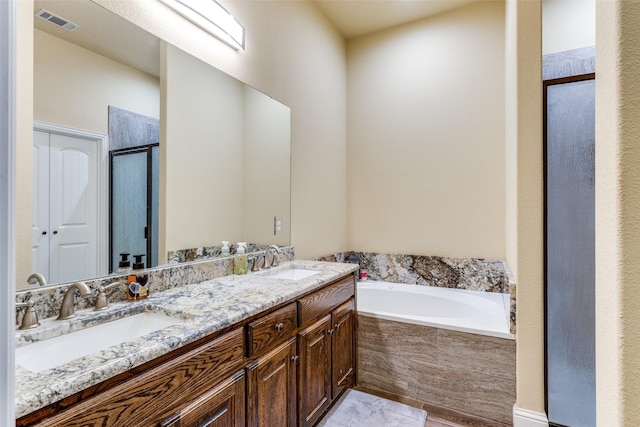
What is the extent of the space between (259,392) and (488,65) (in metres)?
3.05

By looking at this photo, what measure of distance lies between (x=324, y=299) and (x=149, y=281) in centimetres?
90

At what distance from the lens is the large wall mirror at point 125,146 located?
114 centimetres

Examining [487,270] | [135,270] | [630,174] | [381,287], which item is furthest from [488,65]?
[135,270]

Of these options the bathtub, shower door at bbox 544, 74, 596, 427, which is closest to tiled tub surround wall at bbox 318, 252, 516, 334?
the bathtub

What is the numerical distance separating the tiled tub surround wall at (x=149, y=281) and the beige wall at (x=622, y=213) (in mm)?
1545

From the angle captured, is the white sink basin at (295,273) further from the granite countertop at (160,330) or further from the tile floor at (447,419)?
the tile floor at (447,419)

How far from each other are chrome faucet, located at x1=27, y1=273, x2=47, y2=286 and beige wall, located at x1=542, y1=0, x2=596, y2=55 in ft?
10.4

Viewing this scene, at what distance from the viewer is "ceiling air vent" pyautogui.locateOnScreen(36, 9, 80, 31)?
3.66ft

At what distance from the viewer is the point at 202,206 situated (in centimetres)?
179

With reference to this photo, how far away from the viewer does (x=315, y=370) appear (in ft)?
5.73

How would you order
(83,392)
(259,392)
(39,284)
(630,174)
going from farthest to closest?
1. (259,392)
2. (39,284)
3. (83,392)
4. (630,174)

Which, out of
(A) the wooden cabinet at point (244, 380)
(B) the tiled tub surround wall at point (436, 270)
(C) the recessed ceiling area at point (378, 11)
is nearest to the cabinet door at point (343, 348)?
(A) the wooden cabinet at point (244, 380)

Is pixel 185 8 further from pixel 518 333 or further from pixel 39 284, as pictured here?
pixel 518 333

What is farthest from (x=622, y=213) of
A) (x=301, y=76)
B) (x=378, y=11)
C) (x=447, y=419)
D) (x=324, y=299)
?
(x=378, y=11)
